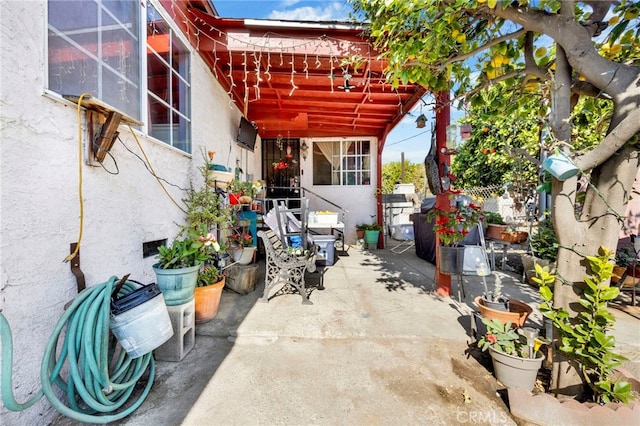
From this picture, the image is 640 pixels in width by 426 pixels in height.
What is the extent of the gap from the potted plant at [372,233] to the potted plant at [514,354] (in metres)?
4.56

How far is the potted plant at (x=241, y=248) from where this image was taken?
12.0 ft

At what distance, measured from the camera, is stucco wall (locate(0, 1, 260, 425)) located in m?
1.28

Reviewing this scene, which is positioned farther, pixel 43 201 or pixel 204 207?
pixel 204 207

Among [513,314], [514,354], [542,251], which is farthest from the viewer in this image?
[542,251]

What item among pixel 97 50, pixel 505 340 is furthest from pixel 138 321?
pixel 505 340

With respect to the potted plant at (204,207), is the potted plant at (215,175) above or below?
above

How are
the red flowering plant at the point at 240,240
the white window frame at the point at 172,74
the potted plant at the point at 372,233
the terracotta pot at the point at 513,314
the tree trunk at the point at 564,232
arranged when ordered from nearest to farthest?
the tree trunk at the point at 564,232
the terracotta pot at the point at 513,314
the white window frame at the point at 172,74
the red flowering plant at the point at 240,240
the potted plant at the point at 372,233

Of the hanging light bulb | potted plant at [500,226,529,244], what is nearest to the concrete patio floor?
the hanging light bulb

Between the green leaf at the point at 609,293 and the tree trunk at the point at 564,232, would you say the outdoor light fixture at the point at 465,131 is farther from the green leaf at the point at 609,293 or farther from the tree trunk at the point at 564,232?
the green leaf at the point at 609,293

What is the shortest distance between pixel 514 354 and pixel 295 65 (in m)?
4.14

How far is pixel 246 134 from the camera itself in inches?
211

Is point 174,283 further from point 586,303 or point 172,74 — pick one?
point 586,303

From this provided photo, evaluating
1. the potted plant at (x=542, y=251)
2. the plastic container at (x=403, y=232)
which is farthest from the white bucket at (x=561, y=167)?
the plastic container at (x=403, y=232)

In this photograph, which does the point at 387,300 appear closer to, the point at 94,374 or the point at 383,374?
the point at 383,374
